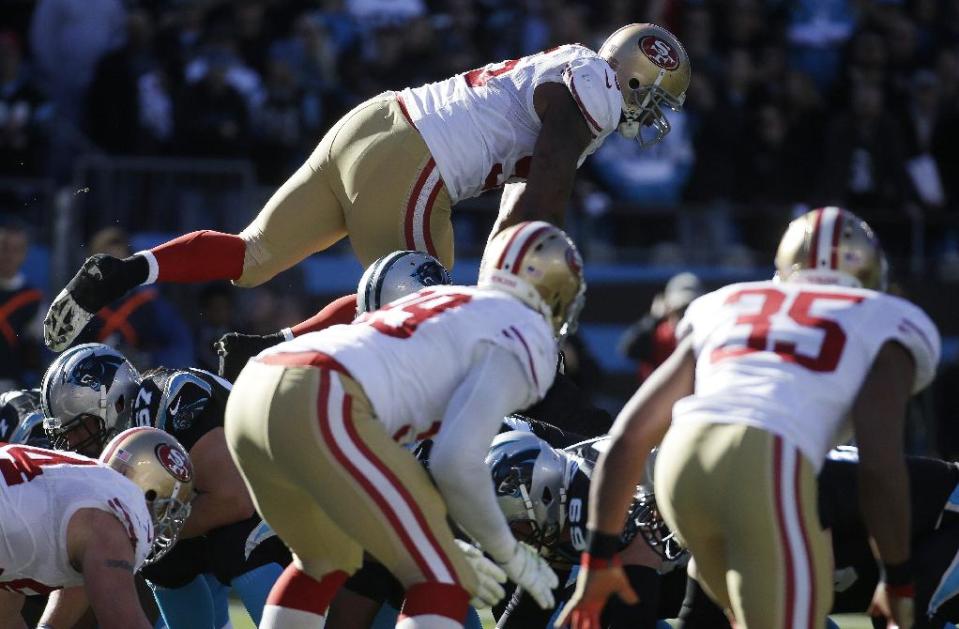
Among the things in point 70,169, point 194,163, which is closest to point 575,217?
point 194,163

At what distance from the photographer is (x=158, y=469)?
221 inches

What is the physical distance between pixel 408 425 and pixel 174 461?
1.28 m

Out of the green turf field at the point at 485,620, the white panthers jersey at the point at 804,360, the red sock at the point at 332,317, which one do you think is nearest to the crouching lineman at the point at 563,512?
the red sock at the point at 332,317

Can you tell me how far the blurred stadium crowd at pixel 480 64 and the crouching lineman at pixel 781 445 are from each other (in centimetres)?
581

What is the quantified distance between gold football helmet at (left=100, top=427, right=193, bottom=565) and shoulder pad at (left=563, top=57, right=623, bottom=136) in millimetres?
1835

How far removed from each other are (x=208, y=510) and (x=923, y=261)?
724 centimetres

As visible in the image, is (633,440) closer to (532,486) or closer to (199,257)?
(532,486)

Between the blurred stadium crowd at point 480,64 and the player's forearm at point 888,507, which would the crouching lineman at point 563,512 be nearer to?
the player's forearm at point 888,507

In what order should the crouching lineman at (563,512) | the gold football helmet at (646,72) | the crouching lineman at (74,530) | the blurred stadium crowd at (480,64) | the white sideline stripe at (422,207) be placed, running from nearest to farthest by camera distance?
1. the crouching lineman at (74,530)
2. the crouching lineman at (563,512)
3. the white sideline stripe at (422,207)
4. the gold football helmet at (646,72)
5. the blurred stadium crowd at (480,64)

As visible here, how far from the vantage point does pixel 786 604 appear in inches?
168

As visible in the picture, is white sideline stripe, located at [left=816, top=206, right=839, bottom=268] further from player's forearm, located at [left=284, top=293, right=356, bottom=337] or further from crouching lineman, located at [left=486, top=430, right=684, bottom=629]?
player's forearm, located at [left=284, top=293, right=356, bottom=337]

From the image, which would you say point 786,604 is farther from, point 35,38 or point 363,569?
point 35,38

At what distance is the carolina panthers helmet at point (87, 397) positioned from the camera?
6281 millimetres

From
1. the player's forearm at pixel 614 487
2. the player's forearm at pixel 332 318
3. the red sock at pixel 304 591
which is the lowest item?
the red sock at pixel 304 591
